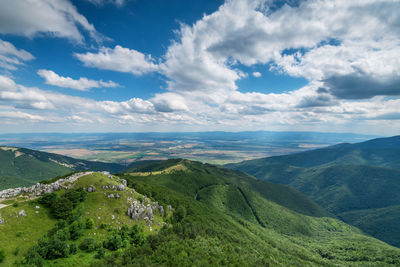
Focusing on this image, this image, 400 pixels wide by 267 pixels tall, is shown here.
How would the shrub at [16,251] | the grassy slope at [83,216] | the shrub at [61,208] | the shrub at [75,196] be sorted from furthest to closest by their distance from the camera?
the shrub at [75,196] → the shrub at [61,208] → the grassy slope at [83,216] → the shrub at [16,251]

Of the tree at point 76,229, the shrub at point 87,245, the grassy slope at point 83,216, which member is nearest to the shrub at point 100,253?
the grassy slope at point 83,216

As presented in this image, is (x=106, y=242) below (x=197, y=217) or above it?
above

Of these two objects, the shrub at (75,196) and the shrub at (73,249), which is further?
the shrub at (75,196)

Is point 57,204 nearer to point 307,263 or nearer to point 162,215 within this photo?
point 162,215

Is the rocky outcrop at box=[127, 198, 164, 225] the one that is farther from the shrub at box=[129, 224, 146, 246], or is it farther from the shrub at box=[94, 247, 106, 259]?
the shrub at box=[94, 247, 106, 259]

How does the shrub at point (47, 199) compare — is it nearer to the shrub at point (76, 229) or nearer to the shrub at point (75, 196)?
the shrub at point (75, 196)

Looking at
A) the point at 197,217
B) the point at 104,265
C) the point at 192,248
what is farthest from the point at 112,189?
the point at 197,217
